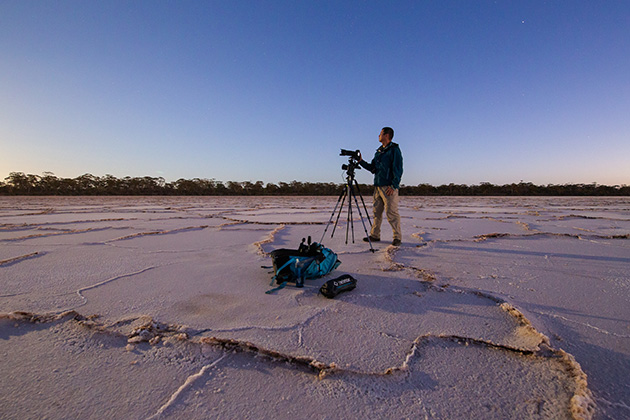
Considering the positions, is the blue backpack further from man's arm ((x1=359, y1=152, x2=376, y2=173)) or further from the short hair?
the short hair

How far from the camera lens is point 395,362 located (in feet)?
4.06

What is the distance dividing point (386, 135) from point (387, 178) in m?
0.63

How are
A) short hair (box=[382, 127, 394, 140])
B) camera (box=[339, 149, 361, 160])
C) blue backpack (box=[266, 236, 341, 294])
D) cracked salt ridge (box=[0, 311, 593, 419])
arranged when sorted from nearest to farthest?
cracked salt ridge (box=[0, 311, 593, 419]), blue backpack (box=[266, 236, 341, 294]), camera (box=[339, 149, 361, 160]), short hair (box=[382, 127, 394, 140])

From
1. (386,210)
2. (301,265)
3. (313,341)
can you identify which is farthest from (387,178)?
(313,341)

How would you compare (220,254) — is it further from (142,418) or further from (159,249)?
(142,418)

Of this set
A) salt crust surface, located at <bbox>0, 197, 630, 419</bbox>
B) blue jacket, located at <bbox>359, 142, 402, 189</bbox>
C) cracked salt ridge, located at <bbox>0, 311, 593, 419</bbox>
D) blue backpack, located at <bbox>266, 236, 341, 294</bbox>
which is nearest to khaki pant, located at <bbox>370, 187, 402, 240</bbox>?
blue jacket, located at <bbox>359, 142, 402, 189</bbox>

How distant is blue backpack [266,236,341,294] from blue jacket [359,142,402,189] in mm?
1703

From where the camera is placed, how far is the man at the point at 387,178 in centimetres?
382

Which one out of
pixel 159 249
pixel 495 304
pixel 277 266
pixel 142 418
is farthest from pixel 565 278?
pixel 159 249

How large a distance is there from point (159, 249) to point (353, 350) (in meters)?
2.88

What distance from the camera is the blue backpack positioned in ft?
7.25

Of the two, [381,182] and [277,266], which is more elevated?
[381,182]

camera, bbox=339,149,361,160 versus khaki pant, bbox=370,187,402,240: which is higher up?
camera, bbox=339,149,361,160

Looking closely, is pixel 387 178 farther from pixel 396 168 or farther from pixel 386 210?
pixel 386 210
